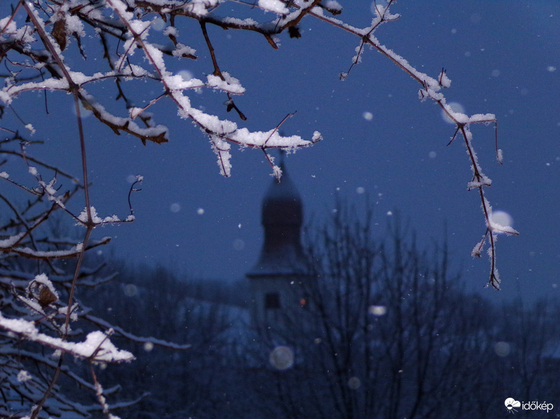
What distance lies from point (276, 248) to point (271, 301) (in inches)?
131

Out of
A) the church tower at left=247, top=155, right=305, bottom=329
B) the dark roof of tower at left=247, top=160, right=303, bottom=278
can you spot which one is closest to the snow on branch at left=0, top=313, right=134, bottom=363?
the church tower at left=247, top=155, right=305, bottom=329

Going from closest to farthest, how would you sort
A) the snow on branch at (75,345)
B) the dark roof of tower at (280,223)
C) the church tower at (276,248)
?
1. the snow on branch at (75,345)
2. the church tower at (276,248)
3. the dark roof of tower at (280,223)

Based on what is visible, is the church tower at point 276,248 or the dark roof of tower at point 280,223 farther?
the dark roof of tower at point 280,223

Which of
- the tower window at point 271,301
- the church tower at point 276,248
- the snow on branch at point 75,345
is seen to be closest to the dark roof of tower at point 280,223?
the church tower at point 276,248

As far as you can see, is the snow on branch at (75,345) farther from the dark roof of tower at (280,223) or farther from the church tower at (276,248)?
the dark roof of tower at (280,223)

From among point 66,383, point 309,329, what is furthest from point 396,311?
point 66,383

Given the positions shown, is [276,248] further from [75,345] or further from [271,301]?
[75,345]

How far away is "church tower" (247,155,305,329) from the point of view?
101 feet

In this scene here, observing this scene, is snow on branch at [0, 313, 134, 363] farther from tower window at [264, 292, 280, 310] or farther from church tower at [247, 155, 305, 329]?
tower window at [264, 292, 280, 310]

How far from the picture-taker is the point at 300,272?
16578mm

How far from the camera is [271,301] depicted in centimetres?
3188

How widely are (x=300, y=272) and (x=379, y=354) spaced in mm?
3683

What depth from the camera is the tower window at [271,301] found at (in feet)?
103

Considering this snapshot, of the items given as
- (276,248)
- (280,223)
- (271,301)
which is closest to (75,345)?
(276,248)
